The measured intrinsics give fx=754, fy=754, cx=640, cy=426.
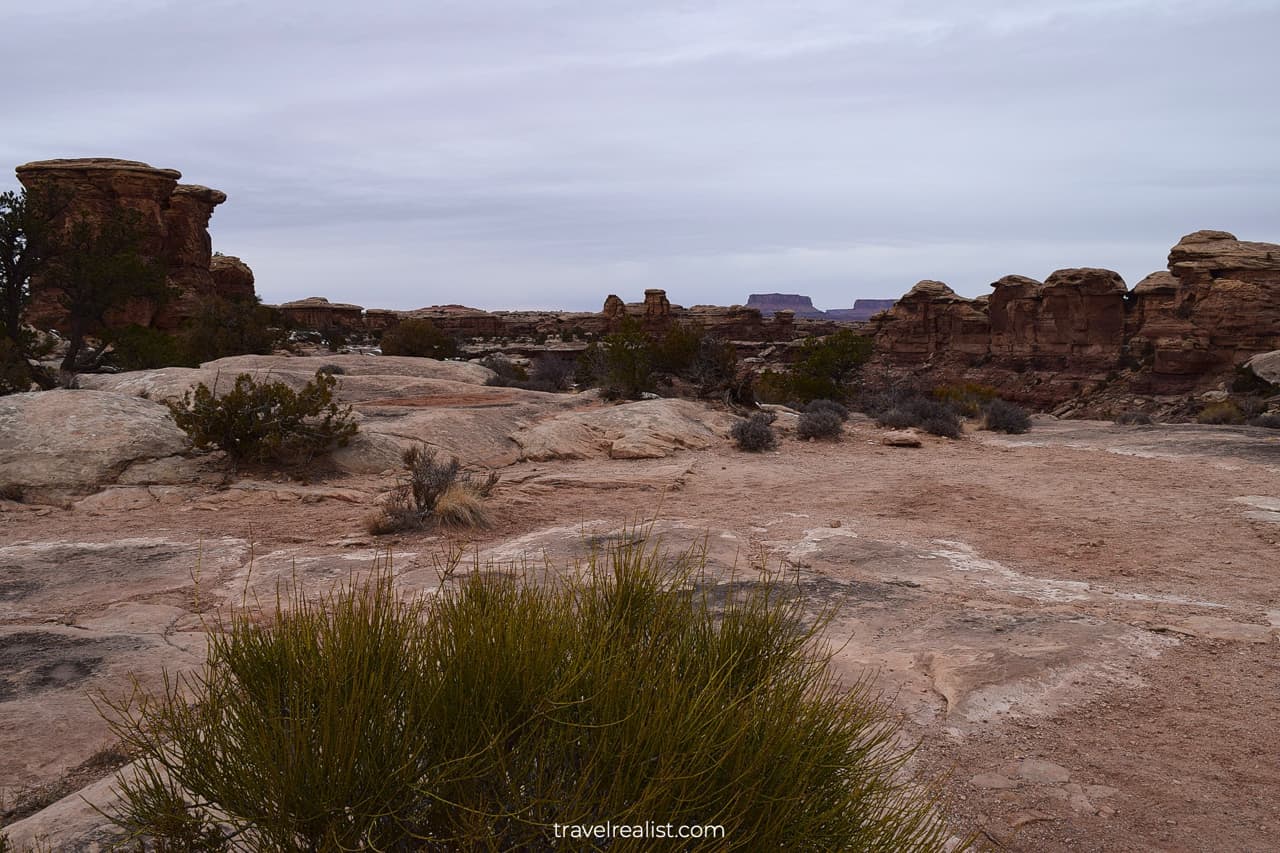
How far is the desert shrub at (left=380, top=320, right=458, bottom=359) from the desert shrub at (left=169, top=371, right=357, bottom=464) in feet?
70.5

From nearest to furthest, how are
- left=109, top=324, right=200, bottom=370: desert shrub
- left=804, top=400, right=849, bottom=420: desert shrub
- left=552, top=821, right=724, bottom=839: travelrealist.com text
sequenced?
left=552, top=821, right=724, bottom=839: travelrealist.com text
left=804, top=400, right=849, bottom=420: desert shrub
left=109, top=324, right=200, bottom=370: desert shrub

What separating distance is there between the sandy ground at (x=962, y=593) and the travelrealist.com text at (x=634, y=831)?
134 centimetres

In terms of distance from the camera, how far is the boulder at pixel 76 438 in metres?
7.70

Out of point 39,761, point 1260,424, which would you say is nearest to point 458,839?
point 39,761

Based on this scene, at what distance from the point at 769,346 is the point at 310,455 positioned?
52.5 m

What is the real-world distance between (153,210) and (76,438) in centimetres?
3740

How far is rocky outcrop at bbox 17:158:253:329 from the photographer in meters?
36.0

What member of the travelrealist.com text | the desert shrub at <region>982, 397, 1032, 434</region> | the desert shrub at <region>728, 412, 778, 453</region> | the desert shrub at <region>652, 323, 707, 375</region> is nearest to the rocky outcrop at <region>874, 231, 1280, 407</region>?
the desert shrub at <region>982, 397, 1032, 434</region>

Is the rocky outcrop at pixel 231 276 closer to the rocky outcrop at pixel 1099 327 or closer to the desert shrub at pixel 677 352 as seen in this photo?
the desert shrub at pixel 677 352

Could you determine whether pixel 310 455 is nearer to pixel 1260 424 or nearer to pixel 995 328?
pixel 1260 424

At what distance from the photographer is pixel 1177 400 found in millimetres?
36375

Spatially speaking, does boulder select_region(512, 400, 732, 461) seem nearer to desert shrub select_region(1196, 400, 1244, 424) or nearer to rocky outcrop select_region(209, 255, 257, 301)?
desert shrub select_region(1196, 400, 1244, 424)

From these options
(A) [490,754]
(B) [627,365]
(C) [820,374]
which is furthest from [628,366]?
(A) [490,754]

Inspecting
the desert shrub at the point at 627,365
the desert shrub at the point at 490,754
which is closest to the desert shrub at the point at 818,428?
the desert shrub at the point at 627,365
